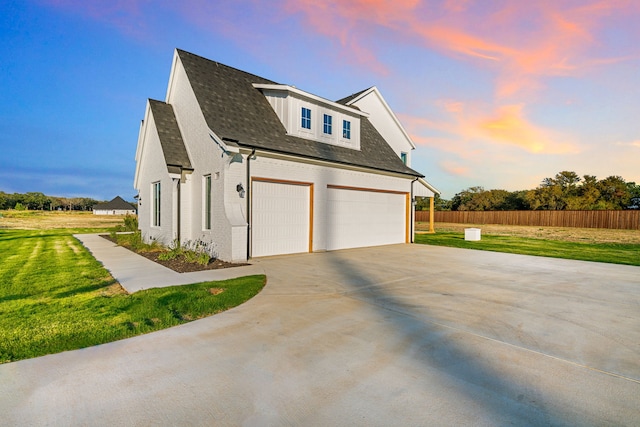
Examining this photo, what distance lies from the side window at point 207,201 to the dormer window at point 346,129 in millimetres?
6483

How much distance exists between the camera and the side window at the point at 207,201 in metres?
10.3

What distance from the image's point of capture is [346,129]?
13906 millimetres

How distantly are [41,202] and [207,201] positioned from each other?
441ft

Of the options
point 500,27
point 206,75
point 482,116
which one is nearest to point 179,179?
point 206,75

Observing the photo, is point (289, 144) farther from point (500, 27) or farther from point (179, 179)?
point (500, 27)

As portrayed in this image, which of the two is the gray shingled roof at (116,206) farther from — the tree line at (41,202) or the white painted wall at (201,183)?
the white painted wall at (201,183)

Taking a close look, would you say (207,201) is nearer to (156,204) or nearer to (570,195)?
(156,204)

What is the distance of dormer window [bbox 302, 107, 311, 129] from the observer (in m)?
12.2

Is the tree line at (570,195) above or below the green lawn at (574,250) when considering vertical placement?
above

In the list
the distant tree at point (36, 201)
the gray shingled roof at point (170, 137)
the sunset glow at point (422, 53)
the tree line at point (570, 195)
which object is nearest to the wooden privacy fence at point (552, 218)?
the tree line at point (570, 195)

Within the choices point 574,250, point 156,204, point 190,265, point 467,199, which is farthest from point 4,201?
point 574,250

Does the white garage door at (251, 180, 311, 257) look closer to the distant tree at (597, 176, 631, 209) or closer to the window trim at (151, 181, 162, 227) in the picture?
the window trim at (151, 181, 162, 227)

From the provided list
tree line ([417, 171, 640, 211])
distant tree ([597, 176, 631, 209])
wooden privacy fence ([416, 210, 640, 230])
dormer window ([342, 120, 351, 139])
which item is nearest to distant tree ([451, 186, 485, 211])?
tree line ([417, 171, 640, 211])

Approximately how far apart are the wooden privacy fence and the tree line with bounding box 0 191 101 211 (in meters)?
122
